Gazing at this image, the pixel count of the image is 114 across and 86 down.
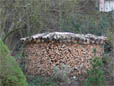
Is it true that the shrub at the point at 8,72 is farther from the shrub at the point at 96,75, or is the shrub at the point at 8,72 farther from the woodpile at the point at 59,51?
the woodpile at the point at 59,51

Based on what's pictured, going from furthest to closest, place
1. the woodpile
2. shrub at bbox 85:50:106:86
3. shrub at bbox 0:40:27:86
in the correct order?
the woodpile → shrub at bbox 85:50:106:86 → shrub at bbox 0:40:27:86

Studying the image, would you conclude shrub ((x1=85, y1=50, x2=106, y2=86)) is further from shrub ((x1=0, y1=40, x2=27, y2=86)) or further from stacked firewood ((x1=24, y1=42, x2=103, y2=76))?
shrub ((x1=0, y1=40, x2=27, y2=86))

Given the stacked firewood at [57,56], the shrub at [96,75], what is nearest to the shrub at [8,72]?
the shrub at [96,75]

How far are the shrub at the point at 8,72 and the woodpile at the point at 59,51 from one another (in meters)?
3.68

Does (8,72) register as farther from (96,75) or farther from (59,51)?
(59,51)

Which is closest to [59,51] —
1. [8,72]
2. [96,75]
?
[96,75]

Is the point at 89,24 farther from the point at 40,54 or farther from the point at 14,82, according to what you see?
the point at 14,82

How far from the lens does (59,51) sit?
828 centimetres

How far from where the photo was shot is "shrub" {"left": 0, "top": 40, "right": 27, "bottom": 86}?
429 cm

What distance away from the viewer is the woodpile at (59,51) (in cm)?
823

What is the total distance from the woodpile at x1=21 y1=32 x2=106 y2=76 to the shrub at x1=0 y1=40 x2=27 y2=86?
3.68m

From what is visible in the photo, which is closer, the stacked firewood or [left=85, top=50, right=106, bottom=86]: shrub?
[left=85, top=50, right=106, bottom=86]: shrub

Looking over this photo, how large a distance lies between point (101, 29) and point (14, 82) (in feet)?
27.0


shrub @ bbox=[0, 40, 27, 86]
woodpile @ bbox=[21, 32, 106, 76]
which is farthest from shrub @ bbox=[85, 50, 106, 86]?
shrub @ bbox=[0, 40, 27, 86]
